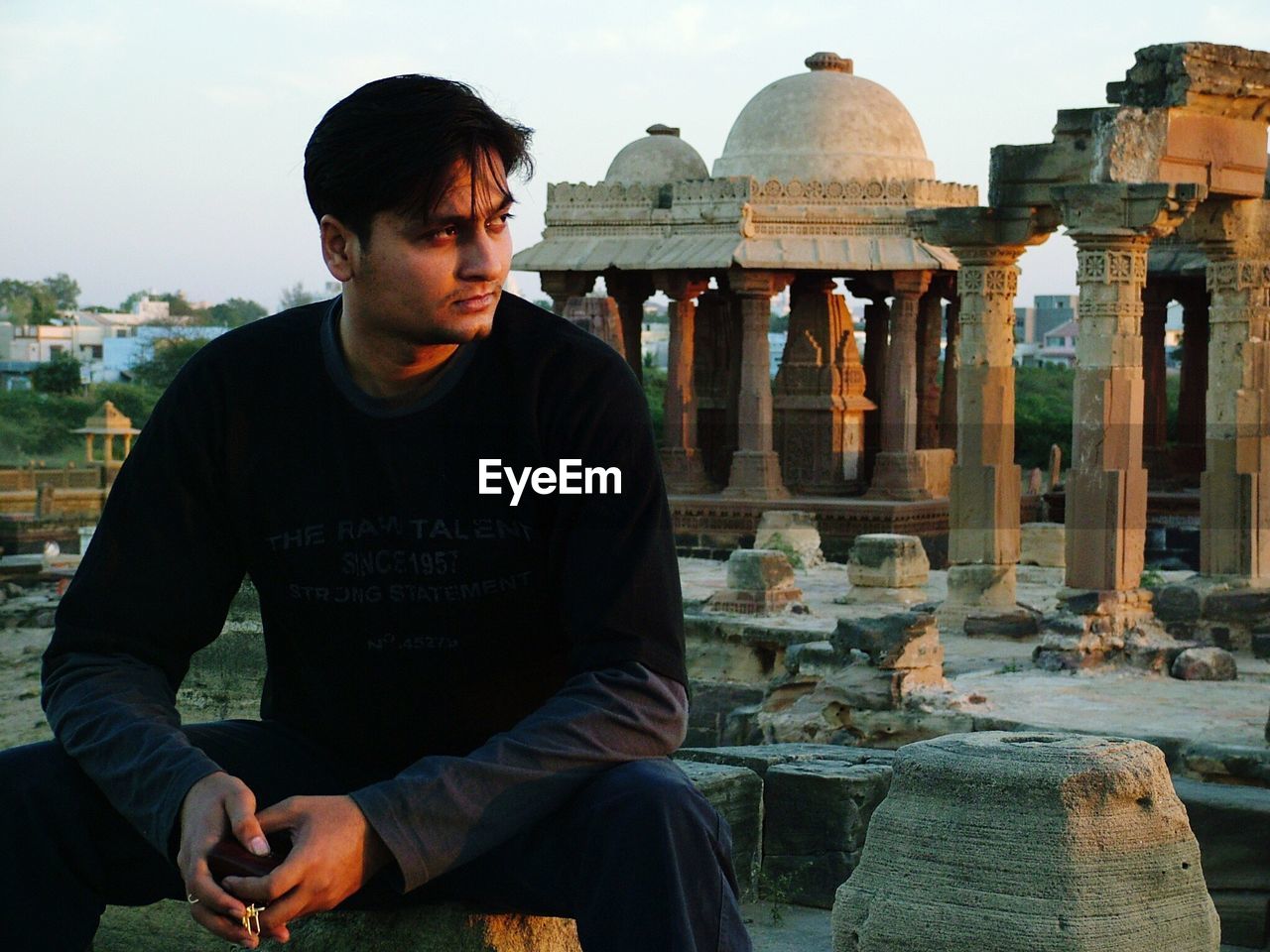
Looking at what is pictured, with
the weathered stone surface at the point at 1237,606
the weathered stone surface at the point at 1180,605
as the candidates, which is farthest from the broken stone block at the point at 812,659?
the weathered stone surface at the point at 1237,606

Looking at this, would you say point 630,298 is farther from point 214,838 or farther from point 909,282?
point 214,838

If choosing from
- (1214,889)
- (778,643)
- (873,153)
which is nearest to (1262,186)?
(778,643)

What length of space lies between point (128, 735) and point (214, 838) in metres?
0.26

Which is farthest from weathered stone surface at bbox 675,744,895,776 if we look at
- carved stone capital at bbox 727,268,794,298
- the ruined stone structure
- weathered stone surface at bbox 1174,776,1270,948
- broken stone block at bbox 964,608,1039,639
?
carved stone capital at bbox 727,268,794,298

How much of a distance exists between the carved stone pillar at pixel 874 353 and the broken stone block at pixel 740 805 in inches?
816

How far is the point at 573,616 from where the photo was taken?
2688 mm

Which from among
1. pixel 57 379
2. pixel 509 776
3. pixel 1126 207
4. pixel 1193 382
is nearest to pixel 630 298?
pixel 1193 382

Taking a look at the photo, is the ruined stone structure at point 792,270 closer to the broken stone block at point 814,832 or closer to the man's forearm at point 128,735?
the broken stone block at point 814,832

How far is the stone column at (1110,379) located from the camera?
485 inches

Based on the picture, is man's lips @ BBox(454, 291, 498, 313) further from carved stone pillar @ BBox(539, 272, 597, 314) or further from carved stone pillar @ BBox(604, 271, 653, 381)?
carved stone pillar @ BBox(604, 271, 653, 381)

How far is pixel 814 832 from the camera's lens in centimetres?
589

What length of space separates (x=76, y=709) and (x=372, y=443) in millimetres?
510

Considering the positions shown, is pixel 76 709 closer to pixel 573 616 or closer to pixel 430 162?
pixel 573 616

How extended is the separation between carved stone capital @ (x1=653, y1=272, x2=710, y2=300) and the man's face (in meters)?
22.4
